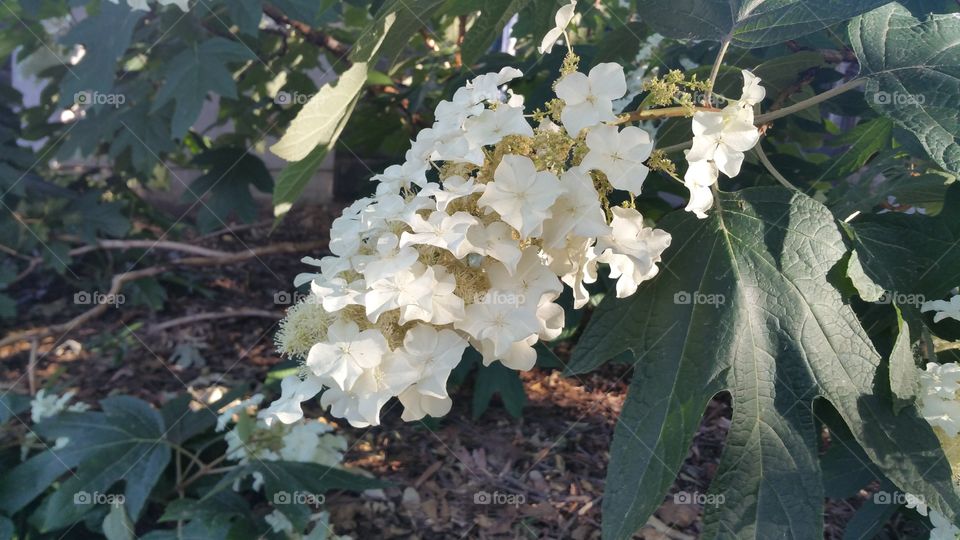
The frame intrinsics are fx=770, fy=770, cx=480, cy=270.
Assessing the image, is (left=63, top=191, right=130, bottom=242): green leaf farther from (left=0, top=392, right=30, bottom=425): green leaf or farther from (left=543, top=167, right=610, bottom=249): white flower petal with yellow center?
(left=543, top=167, right=610, bottom=249): white flower petal with yellow center

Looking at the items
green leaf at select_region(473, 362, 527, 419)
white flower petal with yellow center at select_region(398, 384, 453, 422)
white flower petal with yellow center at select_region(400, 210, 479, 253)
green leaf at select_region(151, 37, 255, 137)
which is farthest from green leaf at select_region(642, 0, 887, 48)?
green leaf at select_region(151, 37, 255, 137)

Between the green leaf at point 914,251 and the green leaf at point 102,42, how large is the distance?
1.77 meters

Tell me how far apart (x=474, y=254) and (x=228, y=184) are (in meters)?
1.96

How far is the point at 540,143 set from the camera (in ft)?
2.51

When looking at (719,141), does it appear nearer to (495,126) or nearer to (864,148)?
(495,126)

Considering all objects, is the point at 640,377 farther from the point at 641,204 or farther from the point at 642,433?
the point at 641,204

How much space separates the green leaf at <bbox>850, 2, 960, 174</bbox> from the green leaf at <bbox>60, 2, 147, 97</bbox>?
1724mm

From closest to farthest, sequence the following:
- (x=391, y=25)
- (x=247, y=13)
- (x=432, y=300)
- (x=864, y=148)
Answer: (x=432, y=300), (x=391, y=25), (x=864, y=148), (x=247, y=13)

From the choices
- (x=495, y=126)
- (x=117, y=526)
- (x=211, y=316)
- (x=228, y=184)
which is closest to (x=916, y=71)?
(x=495, y=126)

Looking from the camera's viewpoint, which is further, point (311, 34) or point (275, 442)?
point (311, 34)

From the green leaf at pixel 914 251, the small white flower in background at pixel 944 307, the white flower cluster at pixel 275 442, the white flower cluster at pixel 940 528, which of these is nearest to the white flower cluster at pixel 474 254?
the green leaf at pixel 914 251

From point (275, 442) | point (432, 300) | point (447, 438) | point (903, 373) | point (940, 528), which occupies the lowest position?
point (447, 438)

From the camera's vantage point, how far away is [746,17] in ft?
2.95

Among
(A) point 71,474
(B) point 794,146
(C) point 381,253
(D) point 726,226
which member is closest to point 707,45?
(B) point 794,146
